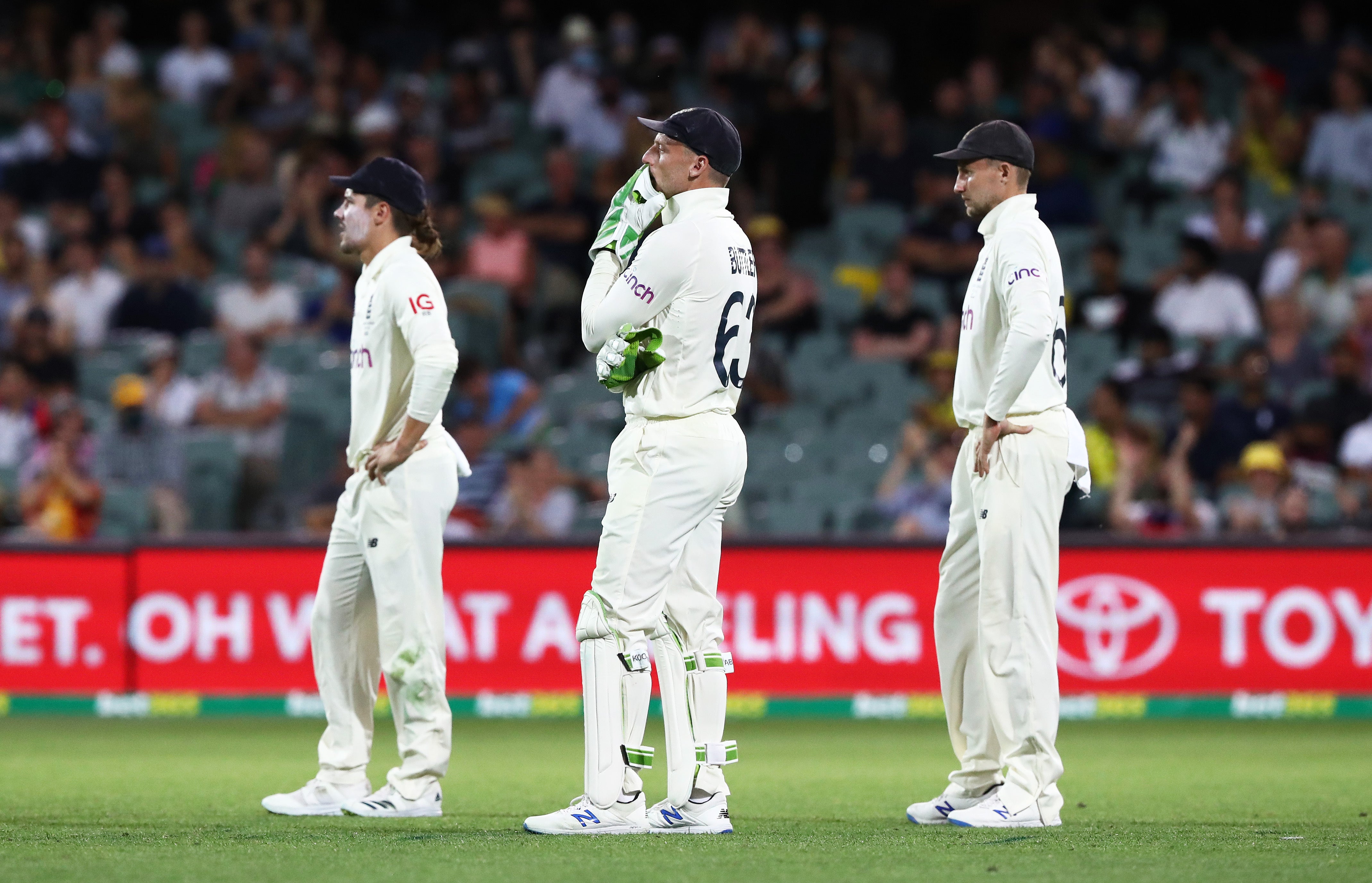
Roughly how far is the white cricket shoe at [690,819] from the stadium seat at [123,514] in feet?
24.2

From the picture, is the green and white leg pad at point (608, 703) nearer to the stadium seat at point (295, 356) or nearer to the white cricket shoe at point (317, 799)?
the white cricket shoe at point (317, 799)

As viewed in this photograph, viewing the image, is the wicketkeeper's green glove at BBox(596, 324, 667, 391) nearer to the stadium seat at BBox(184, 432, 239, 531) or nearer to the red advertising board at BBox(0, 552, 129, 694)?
the red advertising board at BBox(0, 552, 129, 694)

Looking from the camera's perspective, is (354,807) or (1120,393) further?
(1120,393)

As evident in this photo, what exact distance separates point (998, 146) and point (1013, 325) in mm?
726

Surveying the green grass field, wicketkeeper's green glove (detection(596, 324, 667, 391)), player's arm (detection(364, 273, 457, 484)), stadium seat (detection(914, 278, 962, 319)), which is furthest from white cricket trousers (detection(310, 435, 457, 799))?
stadium seat (detection(914, 278, 962, 319))

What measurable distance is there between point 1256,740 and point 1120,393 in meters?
3.20

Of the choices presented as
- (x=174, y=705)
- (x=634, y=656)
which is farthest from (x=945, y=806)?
(x=174, y=705)

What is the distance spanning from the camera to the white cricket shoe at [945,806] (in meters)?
6.75

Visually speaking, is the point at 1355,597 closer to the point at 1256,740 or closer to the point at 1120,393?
the point at 1256,740

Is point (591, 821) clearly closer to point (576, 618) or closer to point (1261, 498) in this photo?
point (576, 618)

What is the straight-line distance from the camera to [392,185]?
7.20 m

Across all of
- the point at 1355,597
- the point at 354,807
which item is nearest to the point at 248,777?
the point at 354,807

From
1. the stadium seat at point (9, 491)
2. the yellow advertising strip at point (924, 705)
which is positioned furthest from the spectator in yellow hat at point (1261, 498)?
the stadium seat at point (9, 491)

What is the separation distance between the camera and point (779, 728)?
1091 cm
